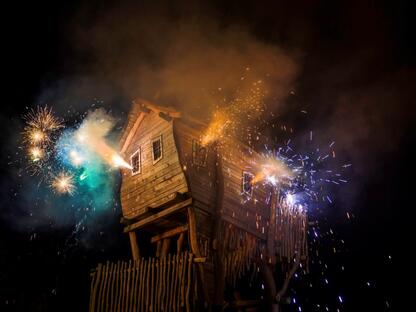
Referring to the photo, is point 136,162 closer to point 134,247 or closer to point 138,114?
point 138,114

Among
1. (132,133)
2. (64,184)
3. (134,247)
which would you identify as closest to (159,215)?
(134,247)

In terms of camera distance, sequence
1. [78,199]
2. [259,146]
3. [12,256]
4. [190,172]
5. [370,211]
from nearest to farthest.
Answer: [190,172]
[259,146]
[12,256]
[78,199]
[370,211]

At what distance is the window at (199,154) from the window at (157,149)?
49.1 inches

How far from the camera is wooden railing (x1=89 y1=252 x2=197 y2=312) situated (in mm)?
11984

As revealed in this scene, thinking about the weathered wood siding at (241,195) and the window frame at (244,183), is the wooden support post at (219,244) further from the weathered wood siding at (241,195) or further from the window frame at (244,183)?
the window frame at (244,183)

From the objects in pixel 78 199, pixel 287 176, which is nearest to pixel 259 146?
pixel 287 176

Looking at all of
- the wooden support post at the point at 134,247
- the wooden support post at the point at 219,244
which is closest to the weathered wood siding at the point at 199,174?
the wooden support post at the point at 219,244

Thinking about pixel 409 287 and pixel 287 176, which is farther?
pixel 409 287

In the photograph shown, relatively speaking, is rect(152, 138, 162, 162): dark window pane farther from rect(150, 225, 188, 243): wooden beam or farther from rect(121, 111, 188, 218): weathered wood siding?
rect(150, 225, 188, 243): wooden beam

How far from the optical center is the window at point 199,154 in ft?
50.4

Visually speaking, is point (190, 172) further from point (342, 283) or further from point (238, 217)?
point (342, 283)

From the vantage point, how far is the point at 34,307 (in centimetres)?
1981

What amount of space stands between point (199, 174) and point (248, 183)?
107 inches

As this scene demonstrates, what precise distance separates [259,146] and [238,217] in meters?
3.54
